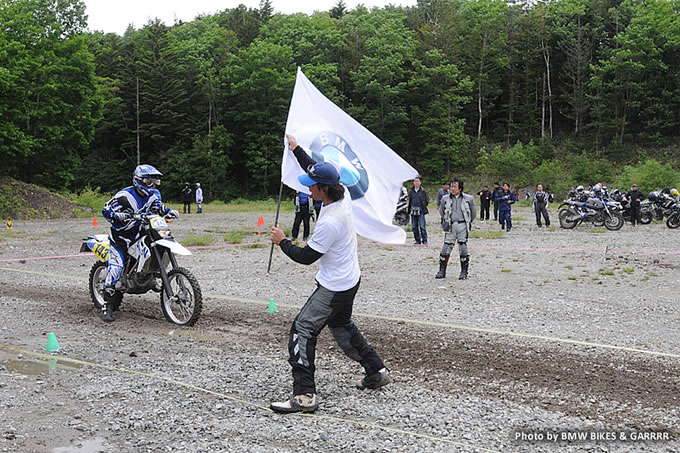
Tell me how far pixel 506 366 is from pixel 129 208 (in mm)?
5176

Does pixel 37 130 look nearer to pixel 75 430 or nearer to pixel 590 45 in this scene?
pixel 75 430

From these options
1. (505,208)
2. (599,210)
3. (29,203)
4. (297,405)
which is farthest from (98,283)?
(29,203)

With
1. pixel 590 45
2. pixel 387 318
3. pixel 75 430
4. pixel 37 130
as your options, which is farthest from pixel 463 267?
pixel 590 45

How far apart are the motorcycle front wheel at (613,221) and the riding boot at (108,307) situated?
68.0 ft

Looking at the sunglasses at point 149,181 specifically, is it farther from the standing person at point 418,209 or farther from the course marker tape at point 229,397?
the standing person at point 418,209

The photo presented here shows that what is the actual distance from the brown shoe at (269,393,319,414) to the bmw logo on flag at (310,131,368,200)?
2793mm

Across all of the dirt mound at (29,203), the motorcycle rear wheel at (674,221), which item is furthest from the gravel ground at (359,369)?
the dirt mound at (29,203)

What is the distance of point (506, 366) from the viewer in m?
6.24

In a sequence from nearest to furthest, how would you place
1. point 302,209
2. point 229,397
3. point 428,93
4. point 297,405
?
point 297,405, point 229,397, point 302,209, point 428,93

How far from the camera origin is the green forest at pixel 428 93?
63.6 meters

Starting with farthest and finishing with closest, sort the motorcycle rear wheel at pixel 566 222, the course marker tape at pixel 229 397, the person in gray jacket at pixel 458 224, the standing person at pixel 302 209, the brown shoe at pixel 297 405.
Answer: the motorcycle rear wheel at pixel 566 222, the standing person at pixel 302 209, the person in gray jacket at pixel 458 224, the brown shoe at pixel 297 405, the course marker tape at pixel 229 397

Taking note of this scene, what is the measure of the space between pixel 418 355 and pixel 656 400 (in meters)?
2.33

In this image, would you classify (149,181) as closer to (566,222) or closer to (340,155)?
(340,155)

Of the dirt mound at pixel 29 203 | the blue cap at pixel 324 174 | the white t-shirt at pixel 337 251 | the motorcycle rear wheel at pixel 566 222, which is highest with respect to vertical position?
the blue cap at pixel 324 174
